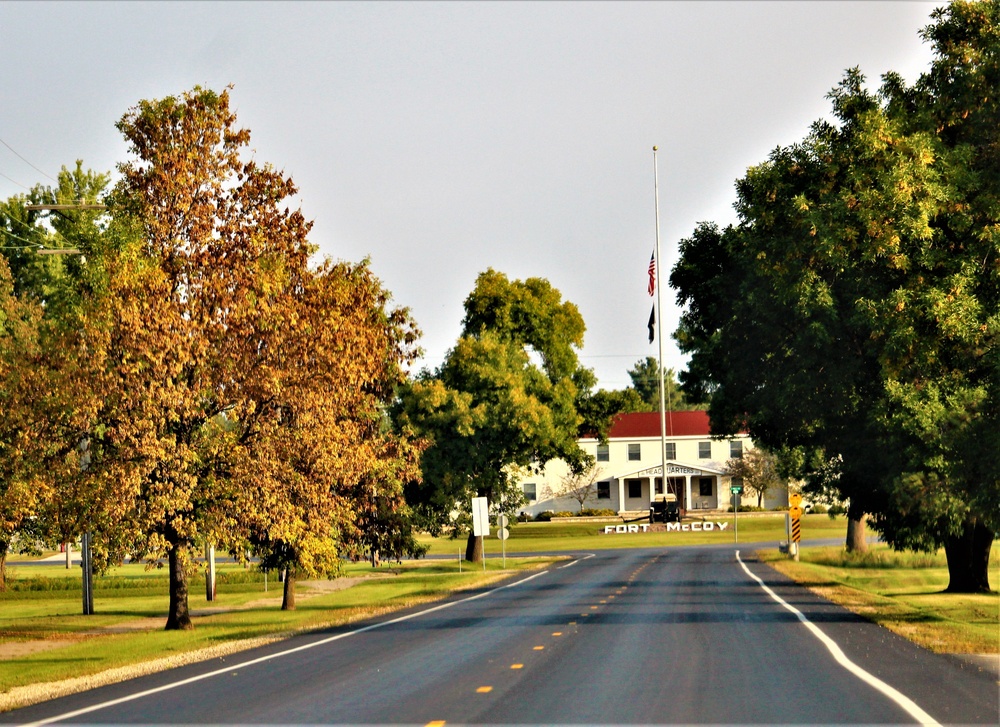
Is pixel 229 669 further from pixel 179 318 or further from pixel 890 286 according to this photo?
pixel 890 286

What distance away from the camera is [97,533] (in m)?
23.9

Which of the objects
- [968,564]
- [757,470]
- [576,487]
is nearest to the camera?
[968,564]

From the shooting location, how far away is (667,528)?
87375mm

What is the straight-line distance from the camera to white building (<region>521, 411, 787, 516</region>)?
104875 millimetres

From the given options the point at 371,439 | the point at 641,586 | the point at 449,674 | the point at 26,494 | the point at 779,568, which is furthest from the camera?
the point at 779,568

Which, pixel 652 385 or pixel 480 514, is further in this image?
pixel 652 385

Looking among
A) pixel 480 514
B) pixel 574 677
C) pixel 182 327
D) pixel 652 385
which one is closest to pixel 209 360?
pixel 182 327

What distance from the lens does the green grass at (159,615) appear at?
66.3 ft

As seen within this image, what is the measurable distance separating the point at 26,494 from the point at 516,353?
37.3m

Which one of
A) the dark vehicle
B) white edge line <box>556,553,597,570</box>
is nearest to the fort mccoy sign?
the dark vehicle

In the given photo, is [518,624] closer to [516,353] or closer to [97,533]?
[97,533]

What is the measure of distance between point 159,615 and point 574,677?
65.9ft

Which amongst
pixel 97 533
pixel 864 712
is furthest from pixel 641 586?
pixel 864 712

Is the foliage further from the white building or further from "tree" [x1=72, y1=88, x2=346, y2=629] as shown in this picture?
"tree" [x1=72, y1=88, x2=346, y2=629]
